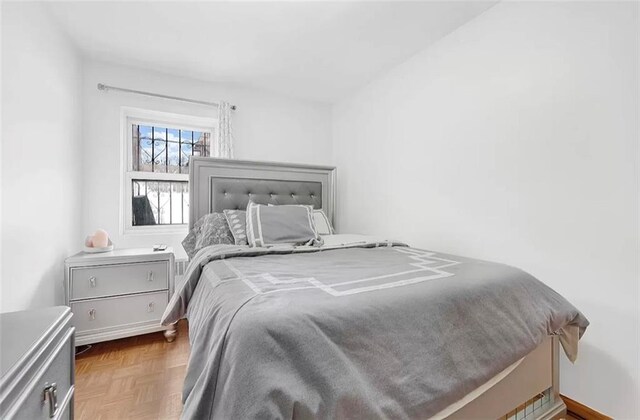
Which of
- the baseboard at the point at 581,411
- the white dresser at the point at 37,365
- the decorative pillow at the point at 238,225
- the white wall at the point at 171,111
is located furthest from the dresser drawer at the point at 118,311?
the baseboard at the point at 581,411

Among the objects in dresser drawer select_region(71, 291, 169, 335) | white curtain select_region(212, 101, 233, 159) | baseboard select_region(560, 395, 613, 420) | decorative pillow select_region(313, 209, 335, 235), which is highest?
white curtain select_region(212, 101, 233, 159)

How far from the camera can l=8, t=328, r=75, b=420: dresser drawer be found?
63 cm

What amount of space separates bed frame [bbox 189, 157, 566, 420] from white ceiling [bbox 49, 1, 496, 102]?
875 mm

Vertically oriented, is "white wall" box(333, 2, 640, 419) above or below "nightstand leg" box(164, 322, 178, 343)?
above

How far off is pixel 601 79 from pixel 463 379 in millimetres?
1589

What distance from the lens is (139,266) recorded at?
7.13 ft

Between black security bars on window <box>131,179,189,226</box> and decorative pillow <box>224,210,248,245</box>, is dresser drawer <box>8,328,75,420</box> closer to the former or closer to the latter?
decorative pillow <box>224,210,248,245</box>

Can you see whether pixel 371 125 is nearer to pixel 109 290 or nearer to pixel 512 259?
pixel 512 259

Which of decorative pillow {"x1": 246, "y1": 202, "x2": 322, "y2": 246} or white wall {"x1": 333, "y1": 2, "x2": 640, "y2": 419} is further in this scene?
decorative pillow {"x1": 246, "y1": 202, "x2": 322, "y2": 246}

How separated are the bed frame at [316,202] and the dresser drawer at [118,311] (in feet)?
2.28

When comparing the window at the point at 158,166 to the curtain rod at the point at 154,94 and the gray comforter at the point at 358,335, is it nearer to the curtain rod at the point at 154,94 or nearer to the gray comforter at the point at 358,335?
the curtain rod at the point at 154,94

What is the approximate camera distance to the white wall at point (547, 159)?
53.7 inches

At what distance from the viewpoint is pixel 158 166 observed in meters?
2.82

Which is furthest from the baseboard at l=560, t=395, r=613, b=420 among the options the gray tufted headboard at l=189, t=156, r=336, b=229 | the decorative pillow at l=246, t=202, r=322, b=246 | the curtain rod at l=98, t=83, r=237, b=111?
the curtain rod at l=98, t=83, r=237, b=111
